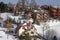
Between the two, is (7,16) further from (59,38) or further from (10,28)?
(59,38)

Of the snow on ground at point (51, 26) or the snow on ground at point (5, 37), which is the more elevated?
the snow on ground at point (51, 26)

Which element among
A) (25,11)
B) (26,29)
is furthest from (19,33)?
(25,11)

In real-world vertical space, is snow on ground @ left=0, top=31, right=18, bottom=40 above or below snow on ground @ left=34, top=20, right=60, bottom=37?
below

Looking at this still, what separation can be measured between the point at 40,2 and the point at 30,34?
256 mm

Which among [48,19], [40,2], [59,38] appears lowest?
[59,38]

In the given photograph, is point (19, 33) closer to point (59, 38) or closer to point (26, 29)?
point (26, 29)

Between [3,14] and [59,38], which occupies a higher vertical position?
[3,14]

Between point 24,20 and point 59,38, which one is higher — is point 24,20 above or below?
above

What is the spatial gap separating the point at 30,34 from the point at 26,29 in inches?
1.8

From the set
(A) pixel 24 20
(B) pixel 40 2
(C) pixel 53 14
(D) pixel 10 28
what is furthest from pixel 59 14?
(D) pixel 10 28

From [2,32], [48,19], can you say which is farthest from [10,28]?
[48,19]

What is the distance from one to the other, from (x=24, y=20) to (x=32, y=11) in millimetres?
93

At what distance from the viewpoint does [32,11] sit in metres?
1.56

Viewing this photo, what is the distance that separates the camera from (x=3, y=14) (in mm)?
1531
